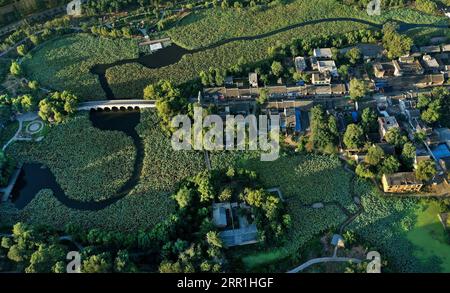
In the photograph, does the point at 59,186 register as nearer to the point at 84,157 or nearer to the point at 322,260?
the point at 84,157

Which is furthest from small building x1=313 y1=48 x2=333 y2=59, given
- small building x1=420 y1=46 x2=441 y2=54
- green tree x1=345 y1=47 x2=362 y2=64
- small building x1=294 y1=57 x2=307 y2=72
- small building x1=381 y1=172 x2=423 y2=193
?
small building x1=381 y1=172 x2=423 y2=193

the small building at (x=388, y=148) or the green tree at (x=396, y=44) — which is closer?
the small building at (x=388, y=148)

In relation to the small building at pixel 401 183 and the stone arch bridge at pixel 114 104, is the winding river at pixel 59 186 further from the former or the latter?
the small building at pixel 401 183

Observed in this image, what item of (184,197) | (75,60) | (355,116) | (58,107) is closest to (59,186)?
(58,107)

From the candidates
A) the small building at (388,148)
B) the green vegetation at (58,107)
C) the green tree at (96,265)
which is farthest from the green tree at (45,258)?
the small building at (388,148)

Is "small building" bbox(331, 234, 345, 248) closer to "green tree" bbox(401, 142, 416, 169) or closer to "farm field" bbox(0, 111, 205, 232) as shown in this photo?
"green tree" bbox(401, 142, 416, 169)

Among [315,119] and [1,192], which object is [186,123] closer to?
[315,119]
